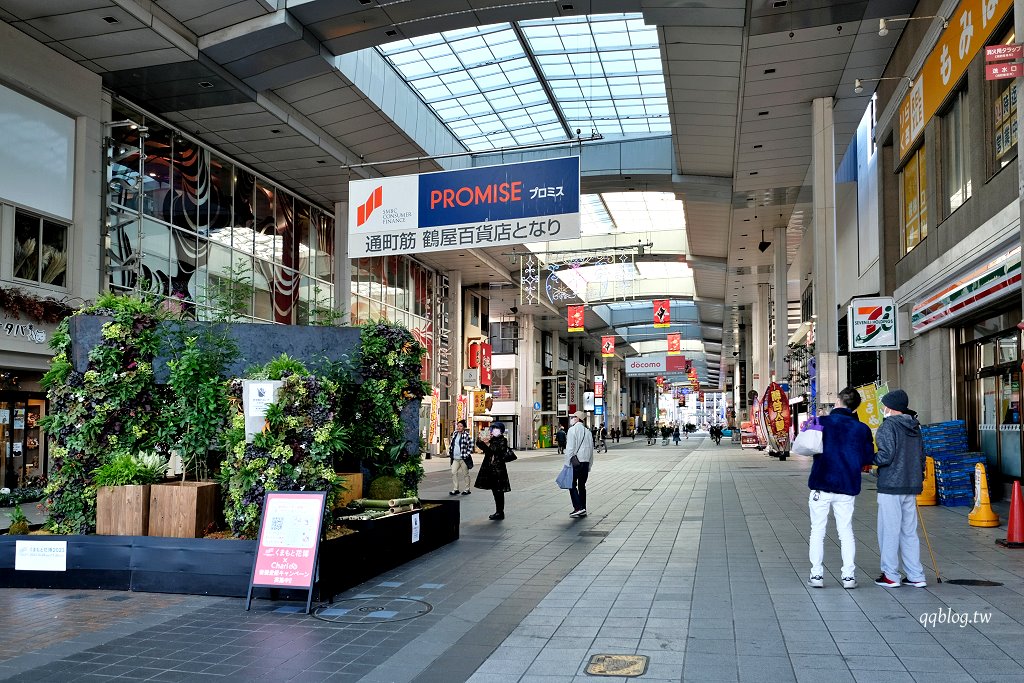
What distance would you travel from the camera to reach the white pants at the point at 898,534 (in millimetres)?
6891

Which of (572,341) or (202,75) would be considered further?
(572,341)

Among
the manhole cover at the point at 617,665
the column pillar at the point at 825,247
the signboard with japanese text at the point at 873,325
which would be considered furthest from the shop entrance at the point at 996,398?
the manhole cover at the point at 617,665

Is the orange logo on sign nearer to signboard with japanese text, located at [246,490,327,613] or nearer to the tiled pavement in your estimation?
the tiled pavement

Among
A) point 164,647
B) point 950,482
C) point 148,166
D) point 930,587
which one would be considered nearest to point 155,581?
point 164,647

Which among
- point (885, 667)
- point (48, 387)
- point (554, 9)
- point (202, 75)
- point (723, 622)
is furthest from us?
point (202, 75)

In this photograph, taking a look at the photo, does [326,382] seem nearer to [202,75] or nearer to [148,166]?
[202,75]

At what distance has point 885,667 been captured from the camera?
4707 millimetres

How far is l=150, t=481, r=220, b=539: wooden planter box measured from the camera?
24.7ft

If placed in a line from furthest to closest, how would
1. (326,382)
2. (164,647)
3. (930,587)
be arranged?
1. (326,382)
2. (930,587)
3. (164,647)

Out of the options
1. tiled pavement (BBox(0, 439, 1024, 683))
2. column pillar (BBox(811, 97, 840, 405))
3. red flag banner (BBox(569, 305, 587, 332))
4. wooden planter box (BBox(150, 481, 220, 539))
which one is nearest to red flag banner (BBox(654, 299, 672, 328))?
red flag banner (BBox(569, 305, 587, 332))

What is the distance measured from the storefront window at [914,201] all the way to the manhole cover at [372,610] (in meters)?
12.9

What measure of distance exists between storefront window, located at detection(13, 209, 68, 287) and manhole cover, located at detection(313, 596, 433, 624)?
11777 millimetres

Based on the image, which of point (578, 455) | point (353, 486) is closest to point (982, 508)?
point (578, 455)

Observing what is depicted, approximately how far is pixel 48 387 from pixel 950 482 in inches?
488
